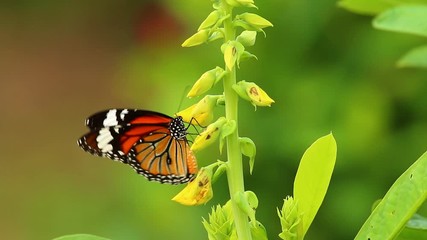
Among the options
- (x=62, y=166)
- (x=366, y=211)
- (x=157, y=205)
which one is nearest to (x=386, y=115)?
(x=366, y=211)

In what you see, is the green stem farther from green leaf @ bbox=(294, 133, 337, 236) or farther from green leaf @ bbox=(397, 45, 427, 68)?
green leaf @ bbox=(397, 45, 427, 68)

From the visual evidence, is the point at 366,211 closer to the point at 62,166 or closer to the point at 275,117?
the point at 275,117

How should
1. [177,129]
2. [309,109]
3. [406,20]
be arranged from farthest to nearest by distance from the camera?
[309,109]
[177,129]
[406,20]

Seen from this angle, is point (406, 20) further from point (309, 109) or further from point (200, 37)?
point (309, 109)

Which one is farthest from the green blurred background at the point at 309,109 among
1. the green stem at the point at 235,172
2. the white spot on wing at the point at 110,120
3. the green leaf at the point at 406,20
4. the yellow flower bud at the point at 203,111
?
the green stem at the point at 235,172

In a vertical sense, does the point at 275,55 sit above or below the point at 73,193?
above

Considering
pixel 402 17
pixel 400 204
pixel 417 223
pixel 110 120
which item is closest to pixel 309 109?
pixel 110 120

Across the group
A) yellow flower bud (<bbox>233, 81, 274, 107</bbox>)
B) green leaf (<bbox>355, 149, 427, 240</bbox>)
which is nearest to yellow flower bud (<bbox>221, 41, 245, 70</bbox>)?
yellow flower bud (<bbox>233, 81, 274, 107</bbox>)
